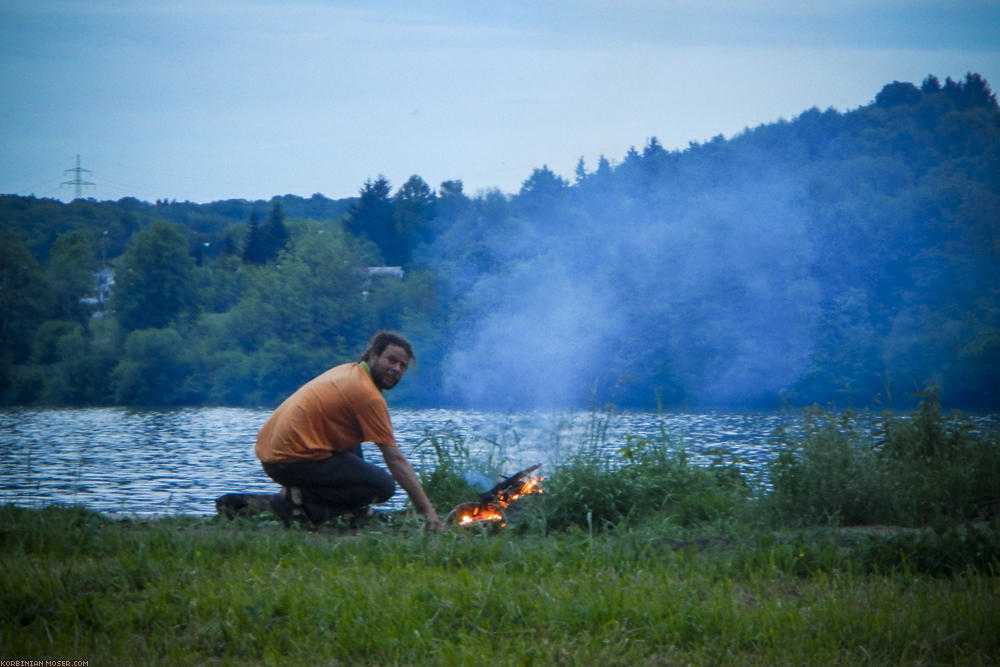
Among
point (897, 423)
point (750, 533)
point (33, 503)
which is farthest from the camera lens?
point (897, 423)

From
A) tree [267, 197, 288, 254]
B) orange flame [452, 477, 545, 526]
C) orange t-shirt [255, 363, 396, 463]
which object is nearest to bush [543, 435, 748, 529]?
orange flame [452, 477, 545, 526]

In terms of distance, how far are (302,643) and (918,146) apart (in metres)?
39.8

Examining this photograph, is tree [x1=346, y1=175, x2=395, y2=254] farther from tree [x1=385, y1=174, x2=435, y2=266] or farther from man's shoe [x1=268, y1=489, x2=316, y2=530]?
man's shoe [x1=268, y1=489, x2=316, y2=530]

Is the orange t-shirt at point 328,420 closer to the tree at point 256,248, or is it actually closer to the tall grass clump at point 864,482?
the tall grass clump at point 864,482

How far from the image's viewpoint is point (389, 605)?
428 centimetres

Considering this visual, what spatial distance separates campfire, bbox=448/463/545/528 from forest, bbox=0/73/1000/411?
7114mm

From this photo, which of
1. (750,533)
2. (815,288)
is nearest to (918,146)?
(815,288)

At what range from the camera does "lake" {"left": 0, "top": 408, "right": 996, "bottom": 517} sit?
27.9 ft

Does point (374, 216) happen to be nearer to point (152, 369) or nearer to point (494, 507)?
point (152, 369)

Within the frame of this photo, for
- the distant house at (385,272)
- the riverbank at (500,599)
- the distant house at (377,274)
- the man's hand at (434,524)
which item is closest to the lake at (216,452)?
the man's hand at (434,524)

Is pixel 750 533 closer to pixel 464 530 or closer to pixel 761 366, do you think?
pixel 464 530

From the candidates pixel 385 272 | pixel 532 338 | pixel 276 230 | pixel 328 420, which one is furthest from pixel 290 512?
pixel 276 230

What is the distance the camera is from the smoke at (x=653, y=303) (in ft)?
68.5

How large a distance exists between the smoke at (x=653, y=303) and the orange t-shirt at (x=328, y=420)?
9.78 metres
